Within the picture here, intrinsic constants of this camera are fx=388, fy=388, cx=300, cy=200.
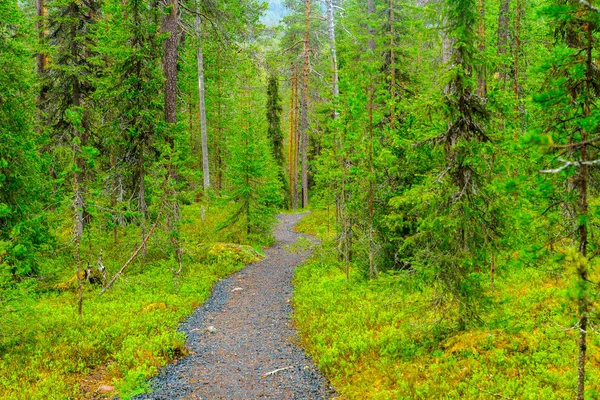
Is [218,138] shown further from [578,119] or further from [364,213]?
[578,119]

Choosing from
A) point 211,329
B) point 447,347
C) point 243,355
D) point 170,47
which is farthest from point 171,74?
point 447,347

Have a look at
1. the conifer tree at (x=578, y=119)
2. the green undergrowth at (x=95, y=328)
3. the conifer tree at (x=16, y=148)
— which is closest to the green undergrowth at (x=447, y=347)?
the conifer tree at (x=578, y=119)

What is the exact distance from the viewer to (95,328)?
9953mm

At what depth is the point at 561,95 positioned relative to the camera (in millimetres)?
4480

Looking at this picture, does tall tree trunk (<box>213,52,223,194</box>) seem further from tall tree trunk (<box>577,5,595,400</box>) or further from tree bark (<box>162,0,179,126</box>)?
tall tree trunk (<box>577,5,595,400</box>)

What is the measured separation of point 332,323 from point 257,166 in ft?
42.7

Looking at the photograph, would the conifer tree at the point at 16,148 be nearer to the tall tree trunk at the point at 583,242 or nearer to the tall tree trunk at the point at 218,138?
the tall tree trunk at the point at 583,242

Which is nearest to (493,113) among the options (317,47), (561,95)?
(561,95)

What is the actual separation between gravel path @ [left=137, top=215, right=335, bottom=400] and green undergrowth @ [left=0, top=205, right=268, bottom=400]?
511mm

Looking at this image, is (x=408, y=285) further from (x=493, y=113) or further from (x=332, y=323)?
A: (x=493, y=113)

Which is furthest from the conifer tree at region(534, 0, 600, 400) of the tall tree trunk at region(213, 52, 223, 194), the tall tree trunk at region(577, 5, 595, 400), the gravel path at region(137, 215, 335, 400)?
the tall tree trunk at region(213, 52, 223, 194)

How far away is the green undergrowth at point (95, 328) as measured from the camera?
7816 millimetres

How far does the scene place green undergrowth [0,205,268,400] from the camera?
782 centimetres

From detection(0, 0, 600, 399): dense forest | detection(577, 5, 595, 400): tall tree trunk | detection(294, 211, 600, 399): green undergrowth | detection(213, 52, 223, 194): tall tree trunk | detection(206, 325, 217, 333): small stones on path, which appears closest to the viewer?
detection(577, 5, 595, 400): tall tree trunk
